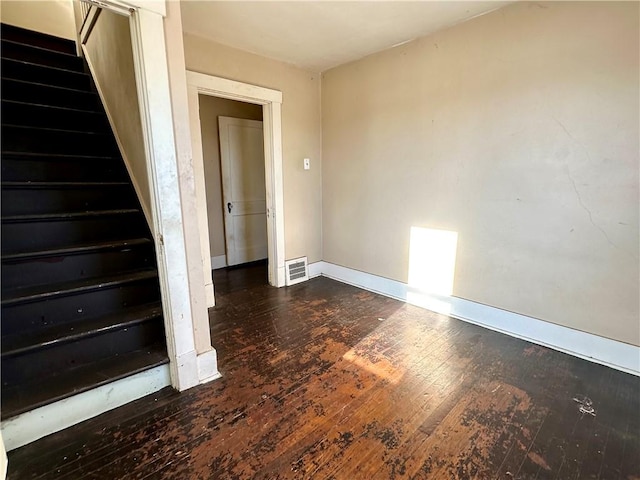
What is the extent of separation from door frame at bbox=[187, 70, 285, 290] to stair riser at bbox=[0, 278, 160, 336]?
2.76 feet

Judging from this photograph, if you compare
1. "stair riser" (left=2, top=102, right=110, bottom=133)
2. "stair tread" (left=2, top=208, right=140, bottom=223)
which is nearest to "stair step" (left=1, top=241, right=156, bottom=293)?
"stair tread" (left=2, top=208, right=140, bottom=223)

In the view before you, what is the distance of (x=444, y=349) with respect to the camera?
94.0 inches

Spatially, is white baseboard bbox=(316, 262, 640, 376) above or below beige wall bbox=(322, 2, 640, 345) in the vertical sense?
below

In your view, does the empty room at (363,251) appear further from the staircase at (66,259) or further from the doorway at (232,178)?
the doorway at (232,178)

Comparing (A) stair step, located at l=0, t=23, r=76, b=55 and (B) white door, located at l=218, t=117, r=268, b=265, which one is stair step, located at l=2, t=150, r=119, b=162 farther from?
(A) stair step, located at l=0, t=23, r=76, b=55

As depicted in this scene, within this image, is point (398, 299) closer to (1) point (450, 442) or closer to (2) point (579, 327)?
(2) point (579, 327)

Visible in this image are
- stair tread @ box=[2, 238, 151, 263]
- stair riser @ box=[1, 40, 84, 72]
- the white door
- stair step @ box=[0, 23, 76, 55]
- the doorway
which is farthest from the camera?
the white door

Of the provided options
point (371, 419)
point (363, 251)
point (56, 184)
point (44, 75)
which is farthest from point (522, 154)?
point (44, 75)

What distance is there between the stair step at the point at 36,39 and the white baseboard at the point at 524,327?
4356 mm

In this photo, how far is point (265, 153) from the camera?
348 cm

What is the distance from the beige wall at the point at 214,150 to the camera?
4082 mm

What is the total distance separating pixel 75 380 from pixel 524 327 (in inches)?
120

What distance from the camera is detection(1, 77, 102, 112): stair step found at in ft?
9.02

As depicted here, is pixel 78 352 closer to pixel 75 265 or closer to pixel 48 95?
pixel 75 265
